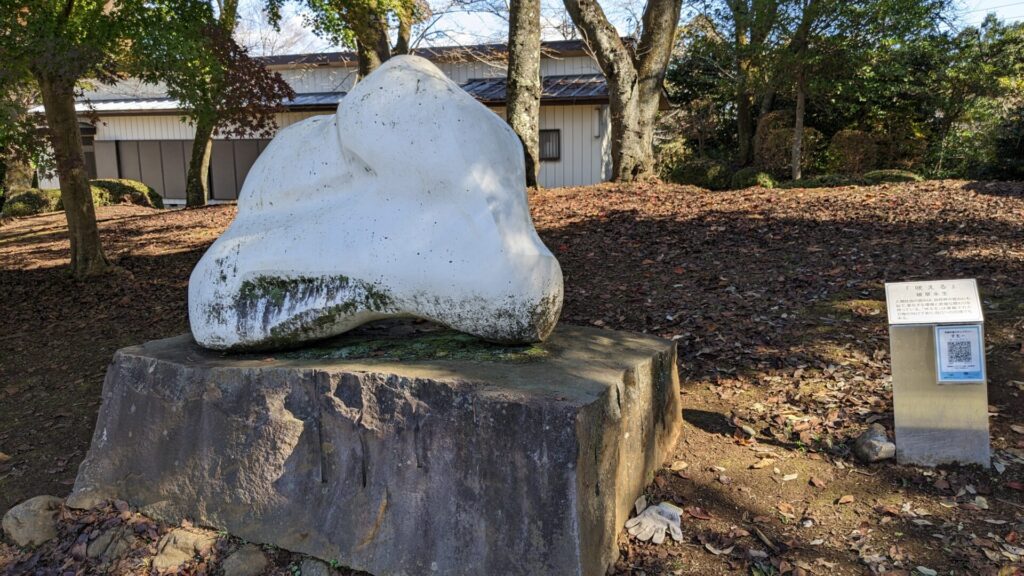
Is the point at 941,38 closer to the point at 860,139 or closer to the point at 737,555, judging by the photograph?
the point at 860,139

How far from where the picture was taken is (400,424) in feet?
10.4

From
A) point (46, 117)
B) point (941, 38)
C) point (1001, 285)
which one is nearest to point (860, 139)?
point (941, 38)

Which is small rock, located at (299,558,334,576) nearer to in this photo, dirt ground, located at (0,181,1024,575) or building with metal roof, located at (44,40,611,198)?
dirt ground, located at (0,181,1024,575)

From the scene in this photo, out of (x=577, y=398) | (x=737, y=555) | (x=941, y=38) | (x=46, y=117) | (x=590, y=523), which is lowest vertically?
(x=737, y=555)

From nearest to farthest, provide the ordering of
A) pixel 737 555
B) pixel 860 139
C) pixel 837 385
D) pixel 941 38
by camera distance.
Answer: pixel 737 555 → pixel 837 385 → pixel 941 38 → pixel 860 139

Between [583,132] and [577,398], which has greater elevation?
[583,132]

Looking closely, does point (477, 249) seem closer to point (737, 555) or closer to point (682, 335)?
point (737, 555)

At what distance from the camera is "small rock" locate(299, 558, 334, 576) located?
128 inches

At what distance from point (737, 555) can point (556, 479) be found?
88cm

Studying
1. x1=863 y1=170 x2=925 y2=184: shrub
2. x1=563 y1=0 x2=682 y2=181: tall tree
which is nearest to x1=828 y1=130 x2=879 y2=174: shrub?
x1=863 y1=170 x2=925 y2=184: shrub

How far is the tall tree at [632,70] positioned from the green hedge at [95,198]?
1086 cm

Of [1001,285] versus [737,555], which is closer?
[737,555]

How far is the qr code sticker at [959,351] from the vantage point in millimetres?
3396

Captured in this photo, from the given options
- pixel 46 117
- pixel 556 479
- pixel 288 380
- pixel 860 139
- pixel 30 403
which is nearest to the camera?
pixel 556 479
